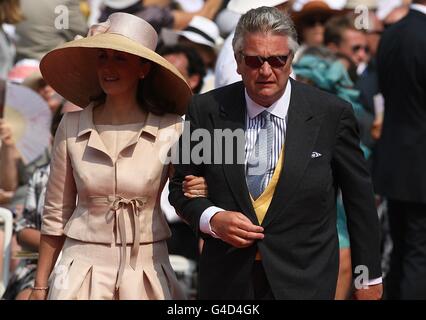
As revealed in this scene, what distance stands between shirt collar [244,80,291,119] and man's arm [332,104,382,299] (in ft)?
0.78

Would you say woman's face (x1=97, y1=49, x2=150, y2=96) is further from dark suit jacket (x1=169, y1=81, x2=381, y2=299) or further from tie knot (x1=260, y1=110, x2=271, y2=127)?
tie knot (x1=260, y1=110, x2=271, y2=127)

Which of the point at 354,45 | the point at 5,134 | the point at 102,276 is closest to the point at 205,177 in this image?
the point at 102,276

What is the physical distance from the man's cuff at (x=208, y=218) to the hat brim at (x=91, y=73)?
0.70 meters

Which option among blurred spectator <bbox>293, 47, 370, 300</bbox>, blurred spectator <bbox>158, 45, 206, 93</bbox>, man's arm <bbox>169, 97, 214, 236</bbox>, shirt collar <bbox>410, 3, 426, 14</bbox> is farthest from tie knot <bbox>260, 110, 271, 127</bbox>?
blurred spectator <bbox>158, 45, 206, 93</bbox>

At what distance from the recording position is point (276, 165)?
4.49m

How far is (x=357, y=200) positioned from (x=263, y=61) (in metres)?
0.73

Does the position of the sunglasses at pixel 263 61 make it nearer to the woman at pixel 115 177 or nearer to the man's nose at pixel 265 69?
the man's nose at pixel 265 69

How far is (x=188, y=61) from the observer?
774 centimetres

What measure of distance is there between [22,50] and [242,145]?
14.2ft

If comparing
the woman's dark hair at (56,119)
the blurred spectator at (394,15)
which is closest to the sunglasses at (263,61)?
the woman's dark hair at (56,119)

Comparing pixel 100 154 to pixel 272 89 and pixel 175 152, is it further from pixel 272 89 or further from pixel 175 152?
pixel 272 89

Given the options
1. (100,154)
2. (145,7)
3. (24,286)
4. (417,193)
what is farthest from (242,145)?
(145,7)

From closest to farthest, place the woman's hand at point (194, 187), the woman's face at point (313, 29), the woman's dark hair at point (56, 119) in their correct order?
1. the woman's hand at point (194, 187)
2. the woman's dark hair at point (56, 119)
3. the woman's face at point (313, 29)

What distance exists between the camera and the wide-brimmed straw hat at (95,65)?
4.89m
